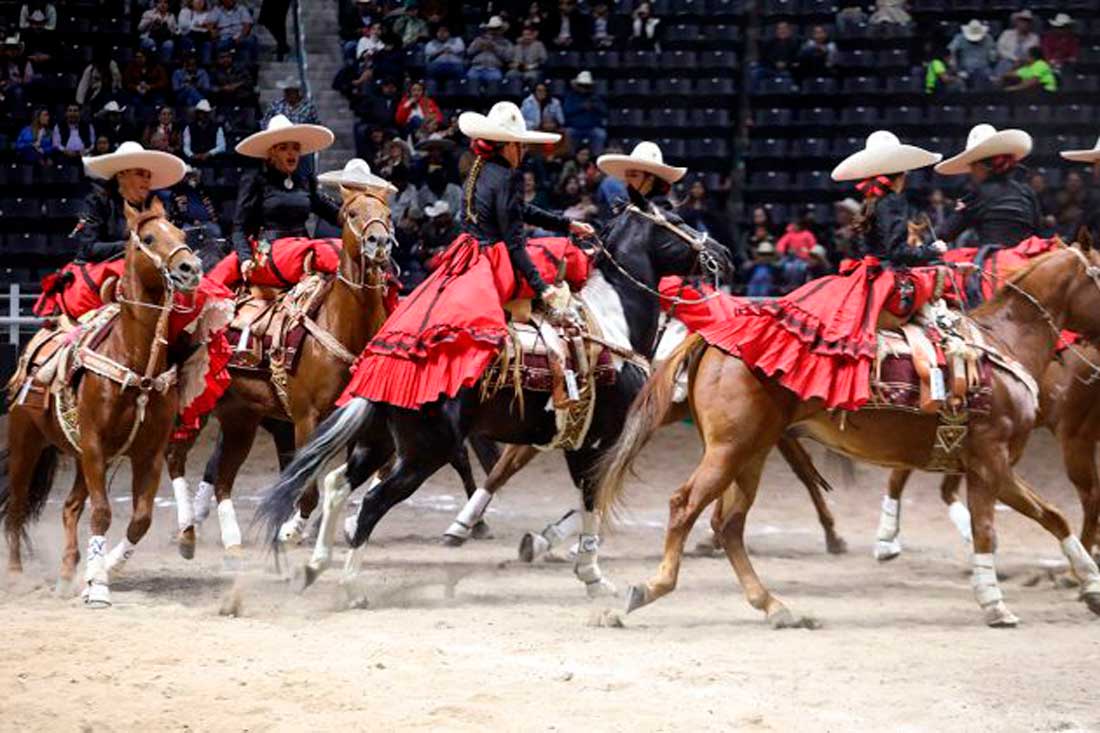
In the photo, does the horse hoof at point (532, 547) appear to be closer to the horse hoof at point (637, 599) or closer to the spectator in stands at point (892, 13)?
the horse hoof at point (637, 599)

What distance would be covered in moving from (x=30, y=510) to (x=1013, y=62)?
44.8 ft

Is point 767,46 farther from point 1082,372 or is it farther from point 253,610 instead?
point 253,610

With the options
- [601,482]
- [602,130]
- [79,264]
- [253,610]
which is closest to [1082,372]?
[601,482]

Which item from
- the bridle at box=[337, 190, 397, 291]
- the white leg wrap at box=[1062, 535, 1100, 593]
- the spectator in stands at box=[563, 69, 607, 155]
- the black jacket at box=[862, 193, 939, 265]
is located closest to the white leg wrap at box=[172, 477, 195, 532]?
the bridle at box=[337, 190, 397, 291]

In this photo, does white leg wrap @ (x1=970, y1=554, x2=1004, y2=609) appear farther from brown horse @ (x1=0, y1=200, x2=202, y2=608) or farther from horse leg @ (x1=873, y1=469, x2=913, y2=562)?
brown horse @ (x1=0, y1=200, x2=202, y2=608)

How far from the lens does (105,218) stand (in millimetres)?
10211

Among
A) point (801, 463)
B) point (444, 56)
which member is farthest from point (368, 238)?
point (444, 56)

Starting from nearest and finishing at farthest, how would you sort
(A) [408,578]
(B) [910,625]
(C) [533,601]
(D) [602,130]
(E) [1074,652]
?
(E) [1074,652] < (B) [910,625] < (C) [533,601] < (A) [408,578] < (D) [602,130]

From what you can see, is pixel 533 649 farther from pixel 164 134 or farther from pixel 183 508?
pixel 164 134

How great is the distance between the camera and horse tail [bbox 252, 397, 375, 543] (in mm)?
8977

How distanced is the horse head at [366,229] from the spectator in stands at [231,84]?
901 centimetres

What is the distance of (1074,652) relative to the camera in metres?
8.36

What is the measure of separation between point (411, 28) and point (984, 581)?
12866mm

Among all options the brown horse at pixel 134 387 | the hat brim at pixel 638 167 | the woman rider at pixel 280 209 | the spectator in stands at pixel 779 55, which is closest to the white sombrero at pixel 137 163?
the brown horse at pixel 134 387
